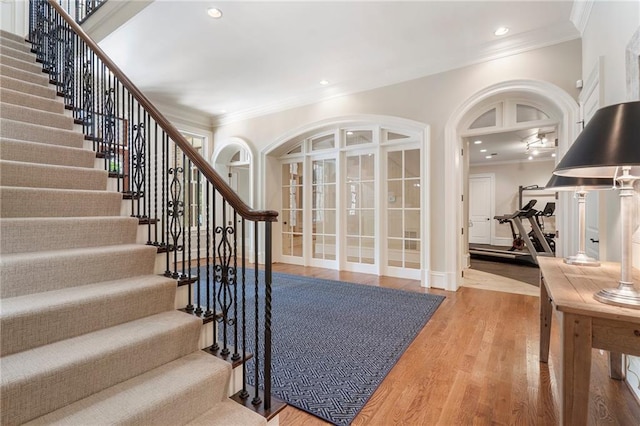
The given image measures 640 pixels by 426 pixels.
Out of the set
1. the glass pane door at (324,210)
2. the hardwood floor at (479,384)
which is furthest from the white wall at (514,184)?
the hardwood floor at (479,384)

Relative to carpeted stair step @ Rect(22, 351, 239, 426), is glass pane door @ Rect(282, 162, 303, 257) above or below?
above

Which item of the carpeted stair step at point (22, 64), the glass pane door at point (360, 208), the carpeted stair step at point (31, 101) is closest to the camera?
the carpeted stair step at point (31, 101)

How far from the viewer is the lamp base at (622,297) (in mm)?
1117

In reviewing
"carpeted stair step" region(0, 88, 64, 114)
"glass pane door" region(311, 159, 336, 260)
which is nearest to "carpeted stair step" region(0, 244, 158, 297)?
"carpeted stair step" region(0, 88, 64, 114)

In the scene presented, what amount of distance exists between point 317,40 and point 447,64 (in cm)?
187

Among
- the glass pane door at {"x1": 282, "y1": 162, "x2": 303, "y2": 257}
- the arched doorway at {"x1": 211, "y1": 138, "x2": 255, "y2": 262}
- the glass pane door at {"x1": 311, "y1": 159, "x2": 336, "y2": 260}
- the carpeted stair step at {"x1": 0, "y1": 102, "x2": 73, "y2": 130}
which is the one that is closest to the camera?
the carpeted stair step at {"x1": 0, "y1": 102, "x2": 73, "y2": 130}

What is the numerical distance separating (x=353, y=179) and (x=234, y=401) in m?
4.28

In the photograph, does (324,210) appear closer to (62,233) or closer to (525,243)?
(62,233)

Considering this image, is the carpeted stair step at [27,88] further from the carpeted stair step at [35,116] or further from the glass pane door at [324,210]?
the glass pane door at [324,210]

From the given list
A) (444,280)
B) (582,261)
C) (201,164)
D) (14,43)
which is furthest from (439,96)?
(14,43)

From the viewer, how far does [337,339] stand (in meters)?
2.62

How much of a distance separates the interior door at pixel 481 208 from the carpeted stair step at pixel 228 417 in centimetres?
959

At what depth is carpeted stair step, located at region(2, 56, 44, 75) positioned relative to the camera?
9.89 feet

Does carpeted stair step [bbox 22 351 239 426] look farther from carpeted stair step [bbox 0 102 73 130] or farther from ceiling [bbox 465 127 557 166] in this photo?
ceiling [bbox 465 127 557 166]
